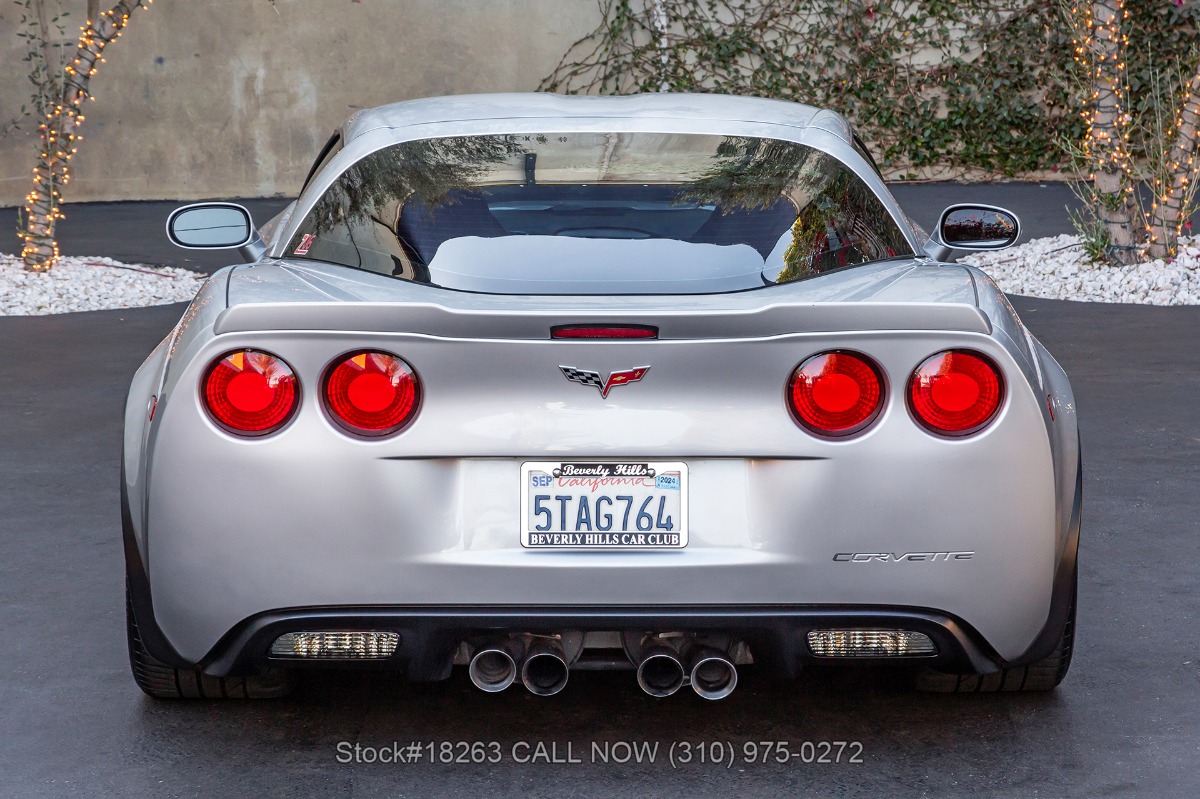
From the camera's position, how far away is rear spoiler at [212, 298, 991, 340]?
2736 mm

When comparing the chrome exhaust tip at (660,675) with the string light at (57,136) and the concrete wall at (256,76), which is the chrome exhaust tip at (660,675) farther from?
the concrete wall at (256,76)

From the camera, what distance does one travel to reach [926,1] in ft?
→ 60.7

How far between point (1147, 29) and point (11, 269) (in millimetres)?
13730

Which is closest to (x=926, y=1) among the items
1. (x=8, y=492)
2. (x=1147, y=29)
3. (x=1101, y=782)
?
(x=1147, y=29)

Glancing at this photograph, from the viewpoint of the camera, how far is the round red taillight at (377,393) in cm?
277

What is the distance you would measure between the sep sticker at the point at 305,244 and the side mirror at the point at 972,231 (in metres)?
1.67

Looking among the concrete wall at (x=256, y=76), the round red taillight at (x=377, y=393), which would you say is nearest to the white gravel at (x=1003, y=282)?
the concrete wall at (x=256, y=76)

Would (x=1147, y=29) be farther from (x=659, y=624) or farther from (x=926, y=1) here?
(x=659, y=624)

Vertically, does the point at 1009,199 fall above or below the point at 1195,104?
below

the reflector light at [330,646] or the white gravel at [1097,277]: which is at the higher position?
the reflector light at [330,646]

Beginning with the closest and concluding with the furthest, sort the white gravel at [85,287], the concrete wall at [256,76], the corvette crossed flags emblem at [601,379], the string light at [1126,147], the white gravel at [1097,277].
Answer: the corvette crossed flags emblem at [601,379], the white gravel at [1097,277], the white gravel at [85,287], the string light at [1126,147], the concrete wall at [256,76]

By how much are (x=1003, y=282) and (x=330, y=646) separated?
9.14m

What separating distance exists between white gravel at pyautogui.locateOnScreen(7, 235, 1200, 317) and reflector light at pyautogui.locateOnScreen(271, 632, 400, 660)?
26.6ft

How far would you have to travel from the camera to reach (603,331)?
2.74m
